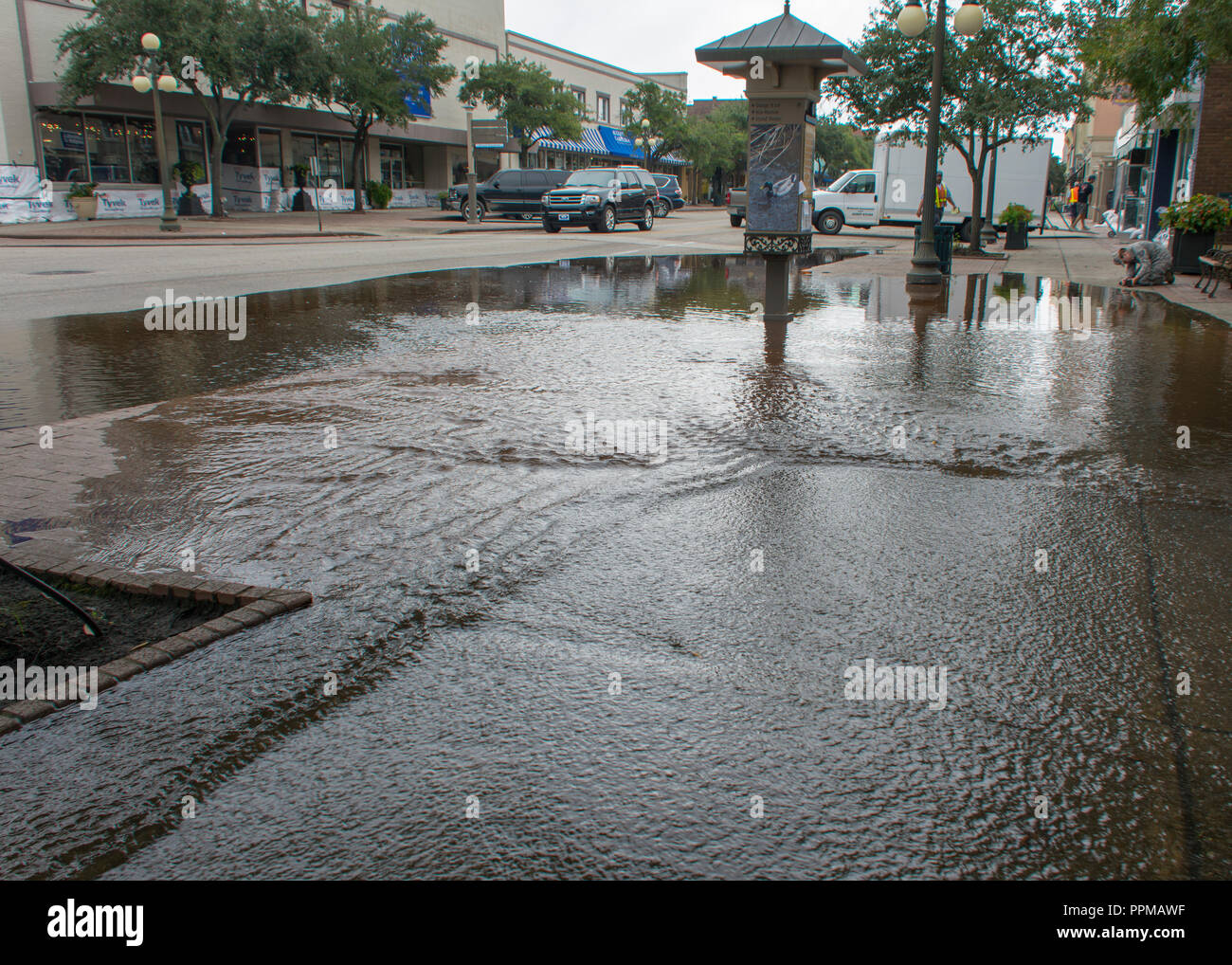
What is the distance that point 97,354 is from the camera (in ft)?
31.2

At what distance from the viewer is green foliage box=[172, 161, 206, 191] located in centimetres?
3681

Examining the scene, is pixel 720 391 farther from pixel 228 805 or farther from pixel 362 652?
pixel 228 805

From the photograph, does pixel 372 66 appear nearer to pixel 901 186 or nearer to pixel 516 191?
pixel 516 191

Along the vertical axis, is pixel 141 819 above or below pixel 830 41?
below

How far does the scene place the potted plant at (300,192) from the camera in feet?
137

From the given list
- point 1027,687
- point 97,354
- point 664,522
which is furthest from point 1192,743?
point 97,354

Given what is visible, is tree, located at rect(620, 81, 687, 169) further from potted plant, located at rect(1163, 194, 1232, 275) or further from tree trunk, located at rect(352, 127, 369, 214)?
potted plant, located at rect(1163, 194, 1232, 275)

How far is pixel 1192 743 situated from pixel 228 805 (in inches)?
109

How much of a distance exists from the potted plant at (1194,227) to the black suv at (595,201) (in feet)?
62.9

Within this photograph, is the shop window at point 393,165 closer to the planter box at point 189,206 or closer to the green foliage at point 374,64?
the green foliage at point 374,64

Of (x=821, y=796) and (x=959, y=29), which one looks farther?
(x=959, y=29)

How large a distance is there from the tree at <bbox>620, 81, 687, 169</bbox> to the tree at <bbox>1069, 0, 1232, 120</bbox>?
55011 mm

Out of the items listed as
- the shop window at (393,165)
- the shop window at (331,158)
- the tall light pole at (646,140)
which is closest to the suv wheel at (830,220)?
the shop window at (331,158)
